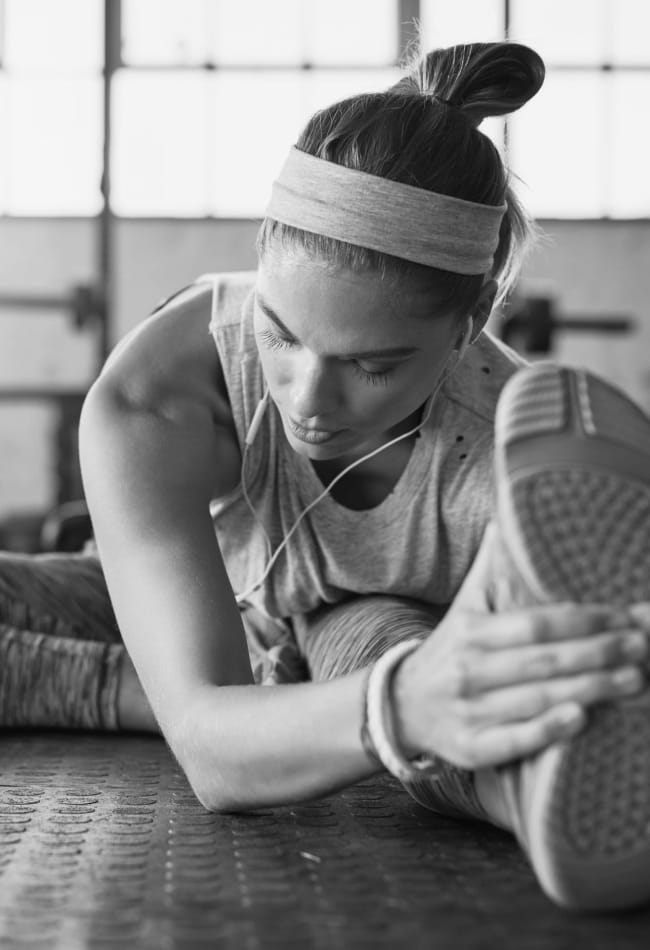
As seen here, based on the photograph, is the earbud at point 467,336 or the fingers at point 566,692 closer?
the fingers at point 566,692

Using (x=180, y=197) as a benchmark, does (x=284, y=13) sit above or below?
above

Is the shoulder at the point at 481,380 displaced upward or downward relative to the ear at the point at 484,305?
downward

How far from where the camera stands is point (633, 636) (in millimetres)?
670

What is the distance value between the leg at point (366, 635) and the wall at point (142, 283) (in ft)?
12.9

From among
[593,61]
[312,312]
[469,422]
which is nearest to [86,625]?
[469,422]

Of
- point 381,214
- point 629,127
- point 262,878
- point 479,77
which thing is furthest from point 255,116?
point 262,878

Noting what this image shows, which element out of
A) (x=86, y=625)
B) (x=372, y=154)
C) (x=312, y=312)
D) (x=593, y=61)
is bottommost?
(x=86, y=625)

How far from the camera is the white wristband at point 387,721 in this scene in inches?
30.1

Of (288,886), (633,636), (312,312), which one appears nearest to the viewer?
(633,636)

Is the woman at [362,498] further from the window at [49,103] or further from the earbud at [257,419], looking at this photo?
the window at [49,103]

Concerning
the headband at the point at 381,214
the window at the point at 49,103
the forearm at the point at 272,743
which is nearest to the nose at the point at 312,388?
the headband at the point at 381,214

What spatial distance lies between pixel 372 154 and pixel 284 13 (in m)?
4.40

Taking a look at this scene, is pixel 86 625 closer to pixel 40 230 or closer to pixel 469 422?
pixel 469 422

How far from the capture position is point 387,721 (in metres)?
0.76
